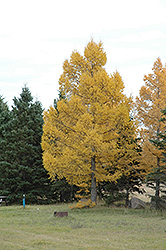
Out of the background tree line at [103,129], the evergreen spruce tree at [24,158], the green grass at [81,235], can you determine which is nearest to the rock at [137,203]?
the background tree line at [103,129]

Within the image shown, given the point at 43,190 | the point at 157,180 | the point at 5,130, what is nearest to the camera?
the point at 157,180

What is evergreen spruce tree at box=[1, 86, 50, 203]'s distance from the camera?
86.4ft

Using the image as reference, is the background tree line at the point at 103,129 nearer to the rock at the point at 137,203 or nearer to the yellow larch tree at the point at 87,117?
the yellow larch tree at the point at 87,117

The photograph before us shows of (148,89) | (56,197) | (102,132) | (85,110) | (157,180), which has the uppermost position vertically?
(148,89)

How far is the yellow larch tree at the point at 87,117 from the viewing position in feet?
56.4

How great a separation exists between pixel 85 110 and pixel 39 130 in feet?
36.2

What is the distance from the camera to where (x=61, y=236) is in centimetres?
966

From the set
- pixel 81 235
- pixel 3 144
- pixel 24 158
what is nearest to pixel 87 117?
pixel 81 235

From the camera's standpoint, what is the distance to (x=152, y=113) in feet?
60.8

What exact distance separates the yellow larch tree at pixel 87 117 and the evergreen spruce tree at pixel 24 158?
823 centimetres

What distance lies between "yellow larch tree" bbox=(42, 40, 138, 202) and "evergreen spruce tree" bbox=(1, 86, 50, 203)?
823 centimetres

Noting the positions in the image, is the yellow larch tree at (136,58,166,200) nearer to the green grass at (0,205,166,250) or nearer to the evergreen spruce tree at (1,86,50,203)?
the green grass at (0,205,166,250)

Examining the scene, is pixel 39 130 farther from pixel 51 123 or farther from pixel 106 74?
pixel 106 74

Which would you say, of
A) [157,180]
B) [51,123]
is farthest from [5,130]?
[157,180]
